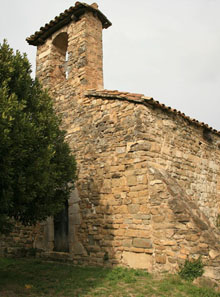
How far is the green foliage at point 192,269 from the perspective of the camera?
17.1 ft

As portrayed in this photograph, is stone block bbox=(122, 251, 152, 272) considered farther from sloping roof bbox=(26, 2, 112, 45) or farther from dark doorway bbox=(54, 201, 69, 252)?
sloping roof bbox=(26, 2, 112, 45)

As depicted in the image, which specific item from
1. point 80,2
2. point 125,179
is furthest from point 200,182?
point 80,2

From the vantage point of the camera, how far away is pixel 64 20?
30.1 ft

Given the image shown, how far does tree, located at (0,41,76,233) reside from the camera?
4.50m

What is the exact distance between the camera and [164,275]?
551 cm

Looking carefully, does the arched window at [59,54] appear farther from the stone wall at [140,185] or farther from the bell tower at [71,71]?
the stone wall at [140,185]

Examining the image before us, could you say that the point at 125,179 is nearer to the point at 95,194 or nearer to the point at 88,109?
the point at 95,194

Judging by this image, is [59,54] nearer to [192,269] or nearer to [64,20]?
[64,20]

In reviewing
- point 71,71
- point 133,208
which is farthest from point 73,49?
point 133,208

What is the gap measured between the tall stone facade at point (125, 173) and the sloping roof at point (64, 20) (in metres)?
0.03

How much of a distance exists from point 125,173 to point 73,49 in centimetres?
465

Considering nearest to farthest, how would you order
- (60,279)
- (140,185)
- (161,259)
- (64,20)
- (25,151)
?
(25,151) → (161,259) → (60,279) → (140,185) → (64,20)

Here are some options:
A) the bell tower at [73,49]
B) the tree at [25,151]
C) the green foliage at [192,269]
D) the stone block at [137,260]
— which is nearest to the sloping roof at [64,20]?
the bell tower at [73,49]

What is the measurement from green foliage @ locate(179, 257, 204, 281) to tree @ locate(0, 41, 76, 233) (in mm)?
2862
